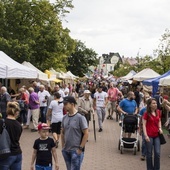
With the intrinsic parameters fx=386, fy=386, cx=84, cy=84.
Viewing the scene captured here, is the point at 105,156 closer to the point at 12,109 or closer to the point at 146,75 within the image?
the point at 12,109

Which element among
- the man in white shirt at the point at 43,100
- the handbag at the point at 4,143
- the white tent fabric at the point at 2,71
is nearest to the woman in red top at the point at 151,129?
the handbag at the point at 4,143

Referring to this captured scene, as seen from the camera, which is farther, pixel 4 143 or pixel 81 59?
pixel 81 59

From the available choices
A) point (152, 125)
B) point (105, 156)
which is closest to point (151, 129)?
point (152, 125)

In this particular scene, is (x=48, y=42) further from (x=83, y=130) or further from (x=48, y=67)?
(x=83, y=130)

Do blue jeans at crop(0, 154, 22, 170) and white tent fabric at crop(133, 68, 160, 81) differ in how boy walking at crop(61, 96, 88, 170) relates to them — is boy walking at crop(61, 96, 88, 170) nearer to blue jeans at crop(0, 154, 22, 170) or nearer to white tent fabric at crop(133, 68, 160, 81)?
blue jeans at crop(0, 154, 22, 170)

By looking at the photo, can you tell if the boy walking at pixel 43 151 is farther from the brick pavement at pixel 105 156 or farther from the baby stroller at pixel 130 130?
the baby stroller at pixel 130 130

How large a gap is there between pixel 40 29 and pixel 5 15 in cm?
267

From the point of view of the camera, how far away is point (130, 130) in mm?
11008

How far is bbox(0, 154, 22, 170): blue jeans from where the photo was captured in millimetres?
5727

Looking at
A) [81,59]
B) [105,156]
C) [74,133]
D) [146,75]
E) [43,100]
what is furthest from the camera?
[81,59]

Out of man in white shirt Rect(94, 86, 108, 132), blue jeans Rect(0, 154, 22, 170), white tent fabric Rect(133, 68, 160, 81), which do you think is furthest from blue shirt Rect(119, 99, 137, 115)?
white tent fabric Rect(133, 68, 160, 81)

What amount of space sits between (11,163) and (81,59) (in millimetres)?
56367

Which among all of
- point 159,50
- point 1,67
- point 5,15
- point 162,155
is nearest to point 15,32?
point 5,15

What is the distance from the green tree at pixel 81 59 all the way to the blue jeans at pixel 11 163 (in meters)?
55.7
